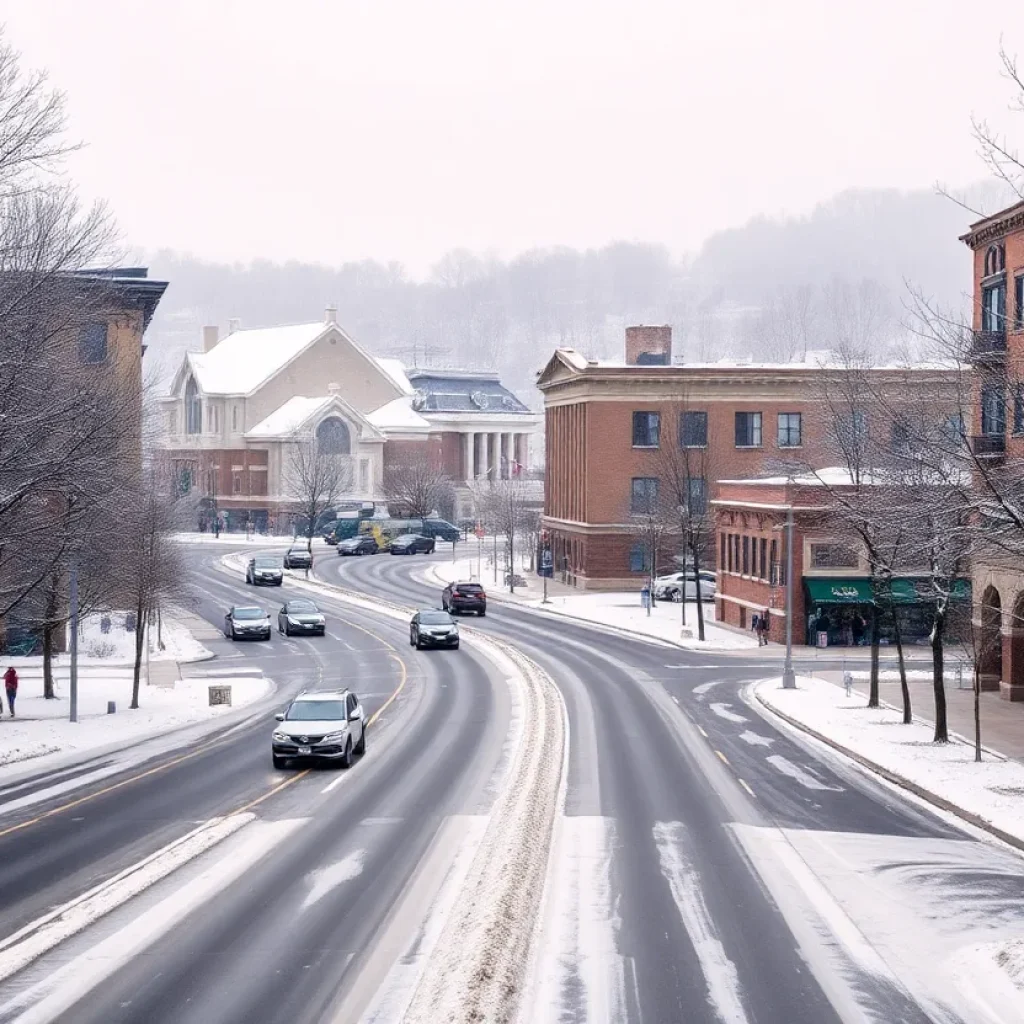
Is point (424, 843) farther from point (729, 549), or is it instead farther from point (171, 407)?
point (171, 407)

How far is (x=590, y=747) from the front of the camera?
3419cm

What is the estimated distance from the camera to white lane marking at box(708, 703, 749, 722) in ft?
131

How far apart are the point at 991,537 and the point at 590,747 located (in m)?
12.7

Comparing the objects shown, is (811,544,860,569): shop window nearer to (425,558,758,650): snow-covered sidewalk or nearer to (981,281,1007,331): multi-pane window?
(425,558,758,650): snow-covered sidewalk

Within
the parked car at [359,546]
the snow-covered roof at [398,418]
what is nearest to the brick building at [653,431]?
the parked car at [359,546]

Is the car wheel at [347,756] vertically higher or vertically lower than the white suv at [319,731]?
lower

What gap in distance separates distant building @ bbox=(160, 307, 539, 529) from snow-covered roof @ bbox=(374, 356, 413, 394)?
1.16 ft

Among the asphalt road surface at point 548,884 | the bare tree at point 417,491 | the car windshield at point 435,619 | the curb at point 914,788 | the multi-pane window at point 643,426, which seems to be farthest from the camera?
the bare tree at point 417,491

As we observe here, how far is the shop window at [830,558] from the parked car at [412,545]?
49.0 meters

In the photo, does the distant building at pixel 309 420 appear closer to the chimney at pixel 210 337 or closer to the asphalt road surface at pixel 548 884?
the chimney at pixel 210 337

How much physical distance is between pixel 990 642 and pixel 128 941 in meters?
32.7

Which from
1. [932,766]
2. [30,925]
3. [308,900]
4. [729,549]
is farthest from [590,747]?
[729,549]

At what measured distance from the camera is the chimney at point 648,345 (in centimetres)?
9244

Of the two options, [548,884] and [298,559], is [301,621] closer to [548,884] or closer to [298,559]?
→ [298,559]
